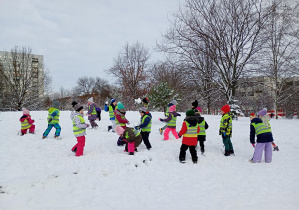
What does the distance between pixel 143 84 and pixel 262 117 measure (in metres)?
34.9

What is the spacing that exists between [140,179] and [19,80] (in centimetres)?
2815

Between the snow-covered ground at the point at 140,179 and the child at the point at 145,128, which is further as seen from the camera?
the child at the point at 145,128

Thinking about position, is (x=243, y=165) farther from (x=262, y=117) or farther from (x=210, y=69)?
(x=210, y=69)

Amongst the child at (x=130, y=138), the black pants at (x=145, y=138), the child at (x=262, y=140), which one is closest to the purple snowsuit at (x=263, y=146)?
the child at (x=262, y=140)

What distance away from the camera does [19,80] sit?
26.0 m

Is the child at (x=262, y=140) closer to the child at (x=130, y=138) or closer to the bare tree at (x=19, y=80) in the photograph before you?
the child at (x=130, y=138)

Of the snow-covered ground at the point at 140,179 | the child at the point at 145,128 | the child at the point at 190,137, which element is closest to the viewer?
the snow-covered ground at the point at 140,179

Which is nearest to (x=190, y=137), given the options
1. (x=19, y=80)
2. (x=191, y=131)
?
(x=191, y=131)

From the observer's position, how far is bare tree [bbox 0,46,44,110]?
2498 centimetres

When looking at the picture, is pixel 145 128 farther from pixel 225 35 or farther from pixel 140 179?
pixel 225 35

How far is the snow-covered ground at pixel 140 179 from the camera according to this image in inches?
144

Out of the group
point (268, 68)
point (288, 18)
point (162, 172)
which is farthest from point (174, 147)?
point (288, 18)

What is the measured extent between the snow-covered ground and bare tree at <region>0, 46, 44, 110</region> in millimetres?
21143

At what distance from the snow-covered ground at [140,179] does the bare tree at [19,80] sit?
21.1 m
